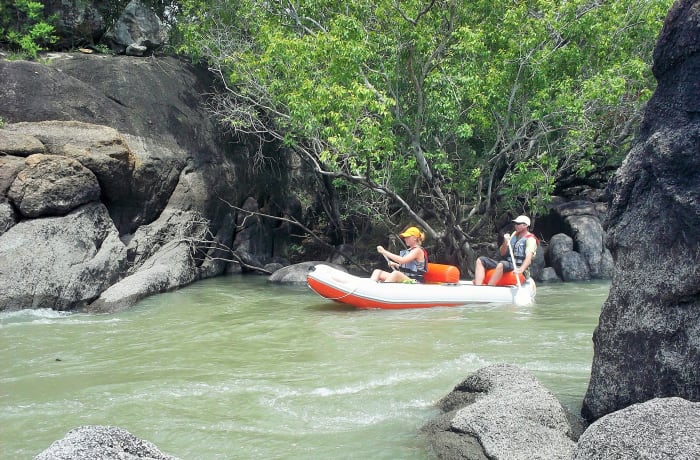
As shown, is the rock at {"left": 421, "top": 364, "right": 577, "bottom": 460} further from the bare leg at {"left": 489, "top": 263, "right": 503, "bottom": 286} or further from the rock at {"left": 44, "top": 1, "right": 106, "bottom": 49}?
the rock at {"left": 44, "top": 1, "right": 106, "bottom": 49}

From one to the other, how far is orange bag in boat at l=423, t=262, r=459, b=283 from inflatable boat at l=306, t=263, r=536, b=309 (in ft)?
1.68

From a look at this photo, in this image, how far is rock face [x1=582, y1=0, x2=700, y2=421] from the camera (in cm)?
328

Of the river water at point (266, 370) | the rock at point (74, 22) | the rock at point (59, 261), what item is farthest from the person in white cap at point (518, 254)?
the rock at point (74, 22)

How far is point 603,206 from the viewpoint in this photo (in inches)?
593

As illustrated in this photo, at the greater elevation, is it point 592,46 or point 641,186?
point 592,46

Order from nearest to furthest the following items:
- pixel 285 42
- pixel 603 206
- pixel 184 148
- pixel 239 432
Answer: pixel 239 432
pixel 285 42
pixel 184 148
pixel 603 206

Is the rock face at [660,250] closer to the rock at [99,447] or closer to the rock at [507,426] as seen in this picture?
the rock at [507,426]

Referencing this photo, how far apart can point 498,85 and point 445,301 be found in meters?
3.99

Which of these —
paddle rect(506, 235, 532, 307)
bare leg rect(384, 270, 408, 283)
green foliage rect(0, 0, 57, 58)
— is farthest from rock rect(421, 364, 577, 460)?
green foliage rect(0, 0, 57, 58)

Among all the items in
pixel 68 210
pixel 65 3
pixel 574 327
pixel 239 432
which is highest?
pixel 65 3

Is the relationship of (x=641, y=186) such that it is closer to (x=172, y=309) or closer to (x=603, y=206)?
(x=172, y=309)

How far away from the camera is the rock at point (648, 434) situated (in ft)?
8.07

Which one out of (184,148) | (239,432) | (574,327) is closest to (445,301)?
(574,327)

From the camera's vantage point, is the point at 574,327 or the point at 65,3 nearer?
the point at 574,327
